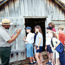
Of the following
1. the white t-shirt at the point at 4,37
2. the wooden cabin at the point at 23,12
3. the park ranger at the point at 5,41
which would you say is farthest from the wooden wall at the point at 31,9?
the white t-shirt at the point at 4,37

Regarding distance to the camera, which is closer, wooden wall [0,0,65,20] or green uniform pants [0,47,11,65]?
green uniform pants [0,47,11,65]

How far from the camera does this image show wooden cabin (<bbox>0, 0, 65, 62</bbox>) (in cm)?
484

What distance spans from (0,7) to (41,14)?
6.82 feet

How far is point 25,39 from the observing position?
4.98m

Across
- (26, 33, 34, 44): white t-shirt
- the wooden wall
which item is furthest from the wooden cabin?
(26, 33, 34, 44): white t-shirt

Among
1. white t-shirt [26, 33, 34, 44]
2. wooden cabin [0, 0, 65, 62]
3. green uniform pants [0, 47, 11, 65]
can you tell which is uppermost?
wooden cabin [0, 0, 65, 62]

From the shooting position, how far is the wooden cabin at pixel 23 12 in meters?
4.84

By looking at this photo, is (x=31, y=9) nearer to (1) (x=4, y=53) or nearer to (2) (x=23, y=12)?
(2) (x=23, y=12)

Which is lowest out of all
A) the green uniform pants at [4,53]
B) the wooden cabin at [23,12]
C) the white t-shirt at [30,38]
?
the green uniform pants at [4,53]

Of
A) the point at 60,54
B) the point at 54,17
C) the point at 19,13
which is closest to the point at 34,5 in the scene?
the point at 19,13

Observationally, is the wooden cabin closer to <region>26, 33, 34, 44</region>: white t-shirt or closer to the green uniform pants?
<region>26, 33, 34, 44</region>: white t-shirt

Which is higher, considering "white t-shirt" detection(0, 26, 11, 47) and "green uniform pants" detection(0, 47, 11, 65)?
"white t-shirt" detection(0, 26, 11, 47)

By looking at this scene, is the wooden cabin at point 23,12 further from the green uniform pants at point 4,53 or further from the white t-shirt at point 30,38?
the green uniform pants at point 4,53

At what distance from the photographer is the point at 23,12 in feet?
16.6
